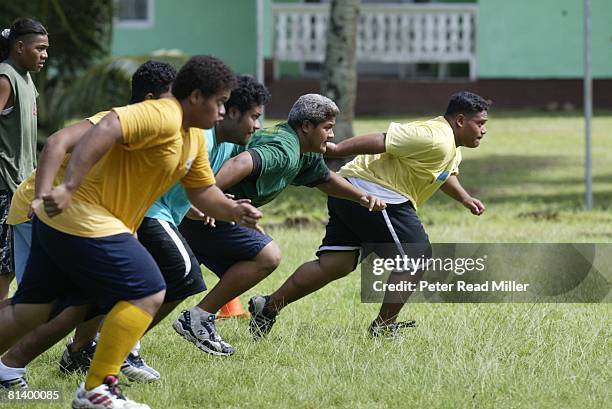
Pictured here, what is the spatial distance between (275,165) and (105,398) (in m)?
1.78

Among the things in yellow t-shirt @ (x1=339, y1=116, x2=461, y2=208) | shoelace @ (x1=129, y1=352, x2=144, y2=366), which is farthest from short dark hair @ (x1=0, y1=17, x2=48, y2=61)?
yellow t-shirt @ (x1=339, y1=116, x2=461, y2=208)

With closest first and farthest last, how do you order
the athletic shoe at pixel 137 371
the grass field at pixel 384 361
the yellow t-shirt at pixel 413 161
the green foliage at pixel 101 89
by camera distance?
the grass field at pixel 384 361, the athletic shoe at pixel 137 371, the yellow t-shirt at pixel 413 161, the green foliage at pixel 101 89

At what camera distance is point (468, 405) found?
5.30 m

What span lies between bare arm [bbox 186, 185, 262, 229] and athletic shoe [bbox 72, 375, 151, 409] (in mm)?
896

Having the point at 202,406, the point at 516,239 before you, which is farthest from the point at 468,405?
the point at 516,239

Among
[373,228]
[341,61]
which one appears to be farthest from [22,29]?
[341,61]

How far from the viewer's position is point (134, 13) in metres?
25.6

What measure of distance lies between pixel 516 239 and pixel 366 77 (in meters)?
14.5

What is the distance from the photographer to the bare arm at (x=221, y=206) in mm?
5293

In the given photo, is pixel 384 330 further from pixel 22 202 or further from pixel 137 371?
pixel 22 202

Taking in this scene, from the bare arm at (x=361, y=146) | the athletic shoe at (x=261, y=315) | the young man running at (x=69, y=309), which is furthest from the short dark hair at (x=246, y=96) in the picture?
the athletic shoe at (x=261, y=315)

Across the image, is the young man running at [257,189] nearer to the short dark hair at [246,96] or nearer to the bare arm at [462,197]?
the short dark hair at [246,96]

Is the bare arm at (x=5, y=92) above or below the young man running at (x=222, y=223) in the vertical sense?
above

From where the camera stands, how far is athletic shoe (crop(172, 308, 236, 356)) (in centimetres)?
641
